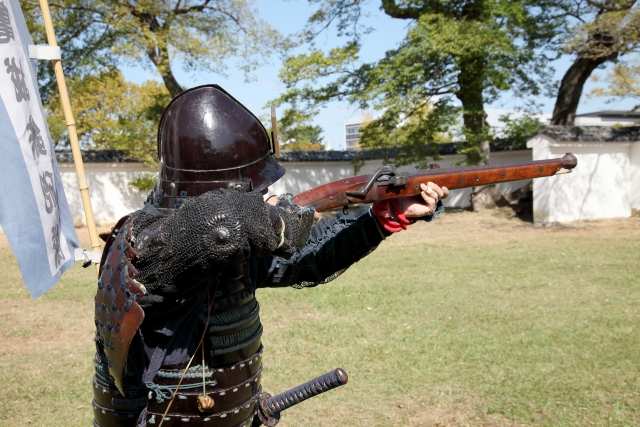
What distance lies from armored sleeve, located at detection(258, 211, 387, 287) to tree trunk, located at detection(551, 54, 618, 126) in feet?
51.6

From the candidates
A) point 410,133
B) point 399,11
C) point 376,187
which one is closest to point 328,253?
point 376,187

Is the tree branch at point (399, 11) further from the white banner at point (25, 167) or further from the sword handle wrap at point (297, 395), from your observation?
the sword handle wrap at point (297, 395)

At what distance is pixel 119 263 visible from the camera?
1673mm

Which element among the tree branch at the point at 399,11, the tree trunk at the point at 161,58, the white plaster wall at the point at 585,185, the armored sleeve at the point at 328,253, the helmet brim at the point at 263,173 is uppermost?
the tree branch at the point at 399,11

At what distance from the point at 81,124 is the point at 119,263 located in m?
22.4

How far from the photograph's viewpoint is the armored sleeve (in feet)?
8.05

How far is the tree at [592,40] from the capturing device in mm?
12789

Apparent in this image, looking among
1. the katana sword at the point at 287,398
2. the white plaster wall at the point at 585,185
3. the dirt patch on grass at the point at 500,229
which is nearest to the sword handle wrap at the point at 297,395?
the katana sword at the point at 287,398

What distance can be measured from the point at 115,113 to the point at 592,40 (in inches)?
677

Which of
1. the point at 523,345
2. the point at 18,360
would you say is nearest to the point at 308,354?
the point at 523,345

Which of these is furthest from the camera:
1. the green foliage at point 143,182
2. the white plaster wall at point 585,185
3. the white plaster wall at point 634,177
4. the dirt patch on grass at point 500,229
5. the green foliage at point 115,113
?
the green foliage at point 143,182

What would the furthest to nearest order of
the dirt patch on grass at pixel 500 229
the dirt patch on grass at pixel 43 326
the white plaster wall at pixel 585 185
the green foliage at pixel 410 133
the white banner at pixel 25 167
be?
the green foliage at pixel 410 133 < the white plaster wall at pixel 585 185 < the dirt patch on grass at pixel 500 229 < the dirt patch on grass at pixel 43 326 < the white banner at pixel 25 167

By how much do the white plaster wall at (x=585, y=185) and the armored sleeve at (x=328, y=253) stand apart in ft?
42.8

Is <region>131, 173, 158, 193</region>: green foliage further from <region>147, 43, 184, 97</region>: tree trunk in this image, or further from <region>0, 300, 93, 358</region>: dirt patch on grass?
<region>0, 300, 93, 358</region>: dirt patch on grass
